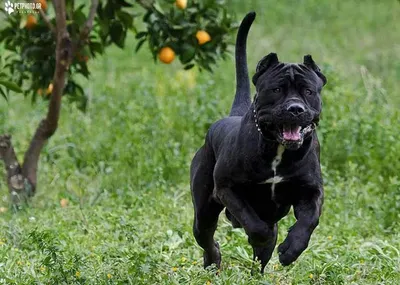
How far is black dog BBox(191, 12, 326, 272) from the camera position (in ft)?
17.0

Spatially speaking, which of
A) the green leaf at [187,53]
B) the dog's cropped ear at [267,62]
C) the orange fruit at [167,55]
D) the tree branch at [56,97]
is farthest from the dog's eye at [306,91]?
the tree branch at [56,97]

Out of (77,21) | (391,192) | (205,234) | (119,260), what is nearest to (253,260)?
(205,234)

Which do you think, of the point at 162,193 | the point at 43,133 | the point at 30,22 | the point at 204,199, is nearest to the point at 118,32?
the point at 30,22

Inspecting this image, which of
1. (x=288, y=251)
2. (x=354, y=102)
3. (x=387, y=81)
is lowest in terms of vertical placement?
(x=387, y=81)

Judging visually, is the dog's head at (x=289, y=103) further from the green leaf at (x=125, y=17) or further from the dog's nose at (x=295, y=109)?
the green leaf at (x=125, y=17)

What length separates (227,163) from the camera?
5520 millimetres

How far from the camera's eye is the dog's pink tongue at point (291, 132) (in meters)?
5.14

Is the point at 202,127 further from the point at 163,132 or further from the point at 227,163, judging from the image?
the point at 227,163

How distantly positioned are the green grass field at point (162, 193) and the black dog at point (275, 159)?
0.40 meters

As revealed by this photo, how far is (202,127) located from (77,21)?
190 cm

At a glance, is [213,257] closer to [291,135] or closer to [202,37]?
[291,135]

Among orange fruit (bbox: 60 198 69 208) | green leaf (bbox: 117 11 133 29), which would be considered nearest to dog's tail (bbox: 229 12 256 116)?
green leaf (bbox: 117 11 133 29)

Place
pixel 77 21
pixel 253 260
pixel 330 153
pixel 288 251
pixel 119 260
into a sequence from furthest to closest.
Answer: pixel 330 153
pixel 77 21
pixel 253 260
pixel 119 260
pixel 288 251

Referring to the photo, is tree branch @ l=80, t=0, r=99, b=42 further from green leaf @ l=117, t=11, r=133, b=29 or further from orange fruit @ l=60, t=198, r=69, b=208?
orange fruit @ l=60, t=198, r=69, b=208
